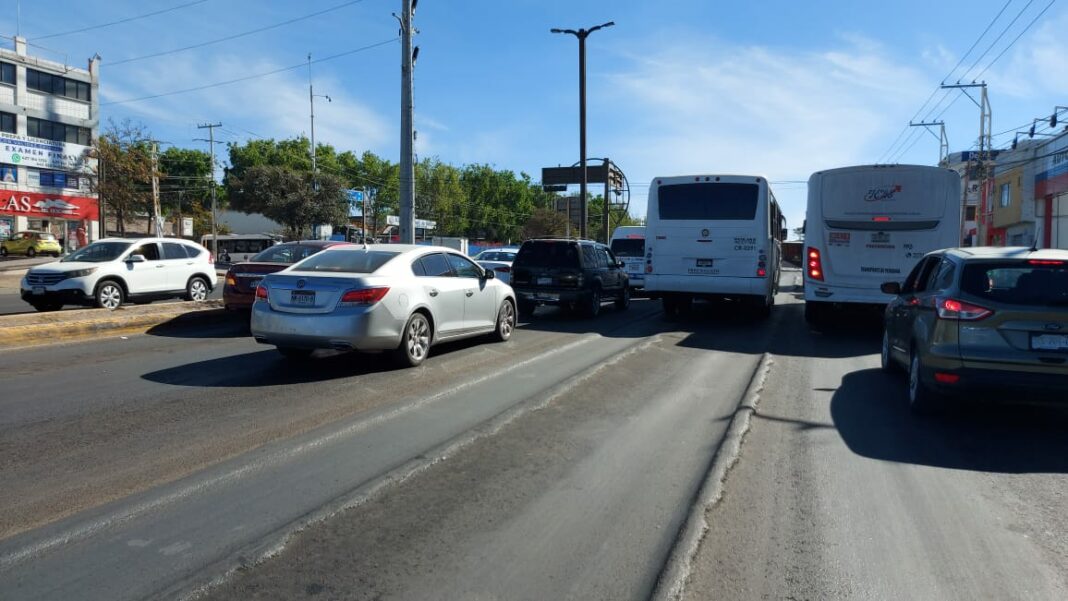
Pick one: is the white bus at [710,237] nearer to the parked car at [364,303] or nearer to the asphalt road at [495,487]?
the asphalt road at [495,487]

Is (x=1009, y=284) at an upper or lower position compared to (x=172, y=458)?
upper

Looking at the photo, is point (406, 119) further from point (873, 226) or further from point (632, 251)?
point (873, 226)

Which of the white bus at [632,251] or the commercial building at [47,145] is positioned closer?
the white bus at [632,251]

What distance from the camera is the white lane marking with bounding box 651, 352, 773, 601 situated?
3.35 m

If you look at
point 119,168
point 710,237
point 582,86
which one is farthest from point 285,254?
point 119,168

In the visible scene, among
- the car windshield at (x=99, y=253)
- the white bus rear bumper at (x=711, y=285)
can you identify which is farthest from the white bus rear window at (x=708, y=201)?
the car windshield at (x=99, y=253)

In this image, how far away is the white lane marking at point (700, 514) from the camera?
3347 mm

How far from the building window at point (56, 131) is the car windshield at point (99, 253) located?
1761 inches

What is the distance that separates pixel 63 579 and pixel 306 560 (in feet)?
3.44

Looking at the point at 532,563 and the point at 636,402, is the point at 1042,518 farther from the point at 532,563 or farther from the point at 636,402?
the point at 636,402

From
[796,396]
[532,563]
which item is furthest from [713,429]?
[532,563]

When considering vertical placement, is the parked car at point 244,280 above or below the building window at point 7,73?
below

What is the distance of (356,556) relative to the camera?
3586 millimetres

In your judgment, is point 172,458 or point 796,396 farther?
point 796,396
